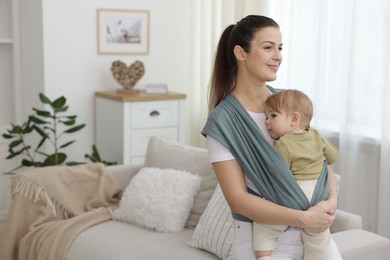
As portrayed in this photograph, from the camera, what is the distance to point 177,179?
3.19 m

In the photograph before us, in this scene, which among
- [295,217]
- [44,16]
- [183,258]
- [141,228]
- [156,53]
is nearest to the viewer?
[295,217]

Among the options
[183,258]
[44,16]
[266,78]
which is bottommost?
[183,258]

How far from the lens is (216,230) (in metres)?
2.79

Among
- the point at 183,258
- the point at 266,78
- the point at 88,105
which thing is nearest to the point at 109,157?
the point at 88,105

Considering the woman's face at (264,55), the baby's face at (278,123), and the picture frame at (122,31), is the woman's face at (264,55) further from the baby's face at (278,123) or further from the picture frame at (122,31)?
the picture frame at (122,31)

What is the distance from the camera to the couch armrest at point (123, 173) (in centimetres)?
354

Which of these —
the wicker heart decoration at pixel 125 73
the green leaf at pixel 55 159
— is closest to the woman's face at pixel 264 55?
the green leaf at pixel 55 159

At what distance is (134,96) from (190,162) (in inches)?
46.2

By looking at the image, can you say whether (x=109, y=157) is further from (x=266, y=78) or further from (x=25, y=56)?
(x=266, y=78)

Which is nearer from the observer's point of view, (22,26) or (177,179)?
(177,179)

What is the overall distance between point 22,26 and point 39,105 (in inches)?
23.2

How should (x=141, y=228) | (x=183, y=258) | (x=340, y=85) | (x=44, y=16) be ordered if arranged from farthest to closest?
(x=44, y=16), (x=340, y=85), (x=141, y=228), (x=183, y=258)

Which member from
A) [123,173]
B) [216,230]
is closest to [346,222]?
[216,230]

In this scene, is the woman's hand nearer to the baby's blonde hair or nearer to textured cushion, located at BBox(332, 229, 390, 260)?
the baby's blonde hair
